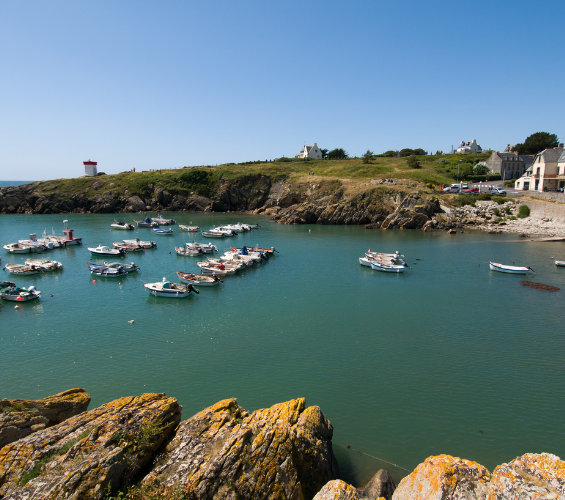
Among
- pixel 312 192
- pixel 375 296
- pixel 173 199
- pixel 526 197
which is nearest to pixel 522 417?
pixel 375 296

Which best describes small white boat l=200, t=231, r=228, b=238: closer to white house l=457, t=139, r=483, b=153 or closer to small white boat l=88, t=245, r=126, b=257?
small white boat l=88, t=245, r=126, b=257

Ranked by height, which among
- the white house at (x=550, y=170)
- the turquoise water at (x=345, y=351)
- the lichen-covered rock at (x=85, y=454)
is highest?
the white house at (x=550, y=170)

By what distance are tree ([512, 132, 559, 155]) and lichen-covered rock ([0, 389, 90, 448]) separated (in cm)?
15755

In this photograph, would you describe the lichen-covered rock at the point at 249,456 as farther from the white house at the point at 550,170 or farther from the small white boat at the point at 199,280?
the white house at the point at 550,170

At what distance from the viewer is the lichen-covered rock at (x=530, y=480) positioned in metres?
8.24

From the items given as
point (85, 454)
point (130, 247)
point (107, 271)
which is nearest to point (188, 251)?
point (130, 247)

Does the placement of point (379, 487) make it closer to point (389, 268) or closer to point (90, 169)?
point (389, 268)

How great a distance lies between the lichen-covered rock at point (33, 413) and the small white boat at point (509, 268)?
50.0 m

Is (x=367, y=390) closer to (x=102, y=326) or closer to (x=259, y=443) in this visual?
(x=259, y=443)

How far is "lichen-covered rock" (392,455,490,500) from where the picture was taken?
9438 mm

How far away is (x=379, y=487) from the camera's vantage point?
14.0 m

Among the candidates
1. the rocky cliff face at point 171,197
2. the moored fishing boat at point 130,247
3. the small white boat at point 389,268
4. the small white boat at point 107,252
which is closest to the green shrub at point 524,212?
the rocky cliff face at point 171,197

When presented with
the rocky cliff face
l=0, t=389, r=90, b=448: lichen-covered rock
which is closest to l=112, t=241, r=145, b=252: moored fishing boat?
the rocky cliff face

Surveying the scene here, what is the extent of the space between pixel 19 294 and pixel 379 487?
130 ft
